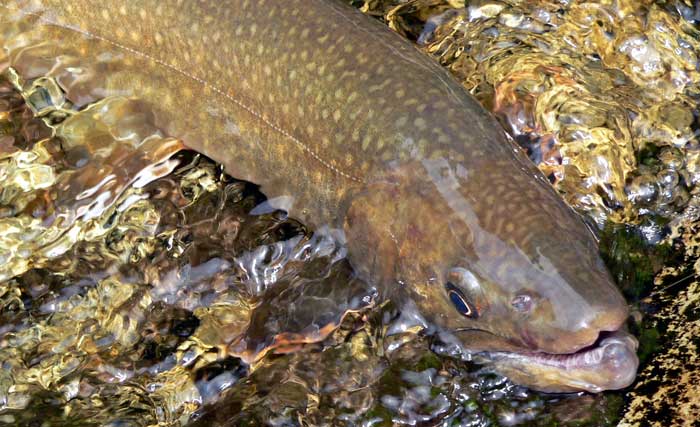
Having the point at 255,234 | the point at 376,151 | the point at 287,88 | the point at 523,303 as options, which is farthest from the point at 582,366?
the point at 255,234

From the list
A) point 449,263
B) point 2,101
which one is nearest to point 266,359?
point 449,263

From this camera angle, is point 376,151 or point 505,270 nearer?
point 505,270

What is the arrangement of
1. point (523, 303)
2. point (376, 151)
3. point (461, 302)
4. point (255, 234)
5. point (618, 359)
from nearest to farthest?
point (618, 359) → point (523, 303) → point (461, 302) → point (376, 151) → point (255, 234)

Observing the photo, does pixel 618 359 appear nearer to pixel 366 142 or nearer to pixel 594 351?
pixel 594 351

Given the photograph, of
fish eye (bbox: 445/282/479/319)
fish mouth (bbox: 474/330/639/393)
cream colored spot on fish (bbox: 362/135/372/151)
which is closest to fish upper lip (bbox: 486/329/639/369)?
fish mouth (bbox: 474/330/639/393)

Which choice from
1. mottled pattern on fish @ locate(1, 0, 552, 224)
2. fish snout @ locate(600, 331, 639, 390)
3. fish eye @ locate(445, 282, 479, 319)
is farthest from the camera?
mottled pattern on fish @ locate(1, 0, 552, 224)

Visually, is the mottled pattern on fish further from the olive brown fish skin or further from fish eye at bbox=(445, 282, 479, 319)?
fish eye at bbox=(445, 282, 479, 319)
